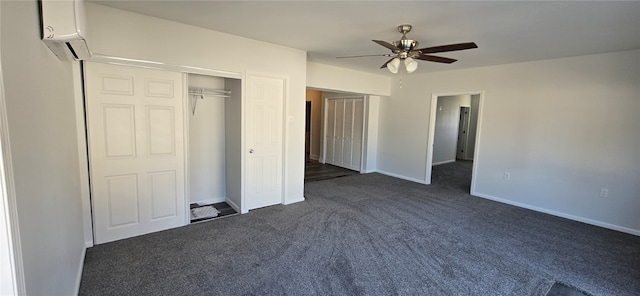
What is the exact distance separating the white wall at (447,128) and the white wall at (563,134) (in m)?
3.11

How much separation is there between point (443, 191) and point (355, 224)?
101 inches

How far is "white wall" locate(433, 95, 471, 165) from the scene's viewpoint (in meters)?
8.31

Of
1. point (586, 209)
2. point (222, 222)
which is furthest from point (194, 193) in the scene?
point (586, 209)

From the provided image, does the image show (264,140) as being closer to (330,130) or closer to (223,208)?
(223,208)

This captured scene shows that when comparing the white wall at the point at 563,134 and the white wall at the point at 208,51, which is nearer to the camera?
the white wall at the point at 208,51

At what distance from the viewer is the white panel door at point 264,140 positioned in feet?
12.3

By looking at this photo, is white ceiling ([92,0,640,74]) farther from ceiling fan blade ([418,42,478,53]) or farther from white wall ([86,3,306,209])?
ceiling fan blade ([418,42,478,53])

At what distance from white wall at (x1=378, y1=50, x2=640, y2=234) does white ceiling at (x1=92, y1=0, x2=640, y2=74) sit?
0.41 metres

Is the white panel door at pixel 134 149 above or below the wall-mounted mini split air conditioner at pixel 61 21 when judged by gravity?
below

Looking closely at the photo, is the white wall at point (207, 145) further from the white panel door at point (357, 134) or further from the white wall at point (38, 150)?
the white panel door at point (357, 134)

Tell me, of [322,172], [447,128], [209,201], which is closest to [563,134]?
[322,172]

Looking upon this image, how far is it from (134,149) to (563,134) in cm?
567

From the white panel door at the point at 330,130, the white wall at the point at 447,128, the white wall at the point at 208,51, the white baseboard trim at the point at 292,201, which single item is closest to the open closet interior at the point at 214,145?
the white wall at the point at 208,51

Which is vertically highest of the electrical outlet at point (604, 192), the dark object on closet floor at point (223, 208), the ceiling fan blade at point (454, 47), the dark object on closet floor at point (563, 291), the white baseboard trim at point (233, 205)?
the ceiling fan blade at point (454, 47)
